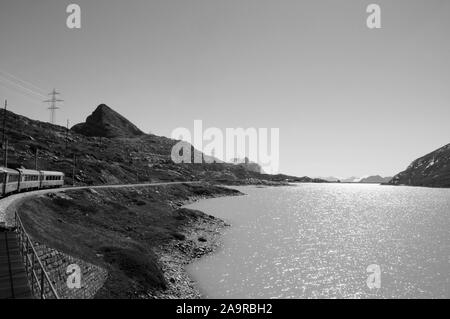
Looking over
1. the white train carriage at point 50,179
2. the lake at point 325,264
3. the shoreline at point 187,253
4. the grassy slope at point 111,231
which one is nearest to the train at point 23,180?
the white train carriage at point 50,179

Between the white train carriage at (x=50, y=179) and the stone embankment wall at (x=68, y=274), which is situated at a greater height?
the white train carriage at (x=50, y=179)

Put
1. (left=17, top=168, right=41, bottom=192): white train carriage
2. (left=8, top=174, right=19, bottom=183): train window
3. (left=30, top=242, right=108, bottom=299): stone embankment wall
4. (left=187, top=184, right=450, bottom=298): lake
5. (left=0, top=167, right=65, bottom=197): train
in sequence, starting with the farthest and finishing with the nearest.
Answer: (left=17, top=168, right=41, bottom=192): white train carriage
(left=8, top=174, right=19, bottom=183): train window
(left=0, top=167, right=65, bottom=197): train
(left=187, top=184, right=450, bottom=298): lake
(left=30, top=242, right=108, bottom=299): stone embankment wall

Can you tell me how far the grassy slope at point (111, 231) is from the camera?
28.9 metres

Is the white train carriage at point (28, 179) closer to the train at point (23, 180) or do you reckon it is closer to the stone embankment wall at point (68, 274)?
the train at point (23, 180)

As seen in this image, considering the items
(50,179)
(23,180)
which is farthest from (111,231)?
(50,179)

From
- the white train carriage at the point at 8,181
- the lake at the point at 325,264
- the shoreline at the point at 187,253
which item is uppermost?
the white train carriage at the point at 8,181

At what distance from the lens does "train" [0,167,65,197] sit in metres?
45.3

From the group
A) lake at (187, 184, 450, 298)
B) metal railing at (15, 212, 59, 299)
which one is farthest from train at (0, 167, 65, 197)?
lake at (187, 184, 450, 298)

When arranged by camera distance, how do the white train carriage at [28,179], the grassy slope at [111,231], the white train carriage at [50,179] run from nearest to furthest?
the grassy slope at [111,231] → the white train carriage at [28,179] → the white train carriage at [50,179]

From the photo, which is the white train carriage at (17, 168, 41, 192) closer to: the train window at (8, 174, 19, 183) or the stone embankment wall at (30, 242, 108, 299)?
the train window at (8, 174, 19, 183)

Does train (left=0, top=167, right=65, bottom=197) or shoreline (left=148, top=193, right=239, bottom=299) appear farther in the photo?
train (left=0, top=167, right=65, bottom=197)
